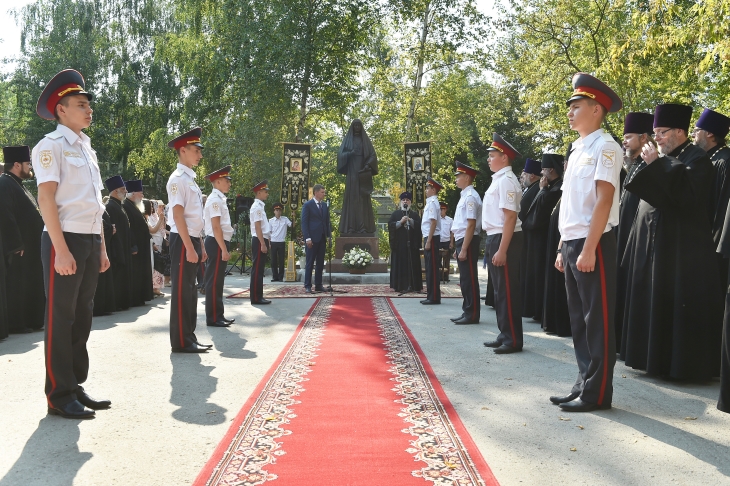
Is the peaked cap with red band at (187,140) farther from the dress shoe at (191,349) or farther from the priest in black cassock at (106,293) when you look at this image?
the priest in black cassock at (106,293)

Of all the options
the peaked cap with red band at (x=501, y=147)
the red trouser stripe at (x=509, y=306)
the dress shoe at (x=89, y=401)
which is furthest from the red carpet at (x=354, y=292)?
the dress shoe at (x=89, y=401)

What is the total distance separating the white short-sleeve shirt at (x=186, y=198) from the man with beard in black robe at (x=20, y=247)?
97.6 inches

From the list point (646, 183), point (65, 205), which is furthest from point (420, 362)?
point (65, 205)

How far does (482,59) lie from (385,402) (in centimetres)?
2457

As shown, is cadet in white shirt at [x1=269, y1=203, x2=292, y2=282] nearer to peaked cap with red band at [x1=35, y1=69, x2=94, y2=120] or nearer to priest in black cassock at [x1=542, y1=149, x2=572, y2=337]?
priest in black cassock at [x1=542, y1=149, x2=572, y2=337]

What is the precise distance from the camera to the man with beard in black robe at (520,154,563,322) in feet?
27.7

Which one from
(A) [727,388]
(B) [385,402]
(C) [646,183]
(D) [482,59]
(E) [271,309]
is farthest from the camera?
(D) [482,59]

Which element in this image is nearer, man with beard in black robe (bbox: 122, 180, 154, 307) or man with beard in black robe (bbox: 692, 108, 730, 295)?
man with beard in black robe (bbox: 692, 108, 730, 295)

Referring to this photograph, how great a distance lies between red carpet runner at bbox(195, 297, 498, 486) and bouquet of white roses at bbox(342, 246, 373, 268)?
9.32 m

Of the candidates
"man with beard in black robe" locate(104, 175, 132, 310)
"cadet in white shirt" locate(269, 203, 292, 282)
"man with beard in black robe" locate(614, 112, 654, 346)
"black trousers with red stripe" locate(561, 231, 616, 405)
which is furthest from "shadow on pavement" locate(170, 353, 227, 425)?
"cadet in white shirt" locate(269, 203, 292, 282)

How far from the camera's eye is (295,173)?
19516mm

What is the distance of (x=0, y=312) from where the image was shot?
7.54m

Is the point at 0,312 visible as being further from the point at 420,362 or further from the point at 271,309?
the point at 420,362

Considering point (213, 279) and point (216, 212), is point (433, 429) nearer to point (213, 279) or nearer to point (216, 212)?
point (216, 212)
